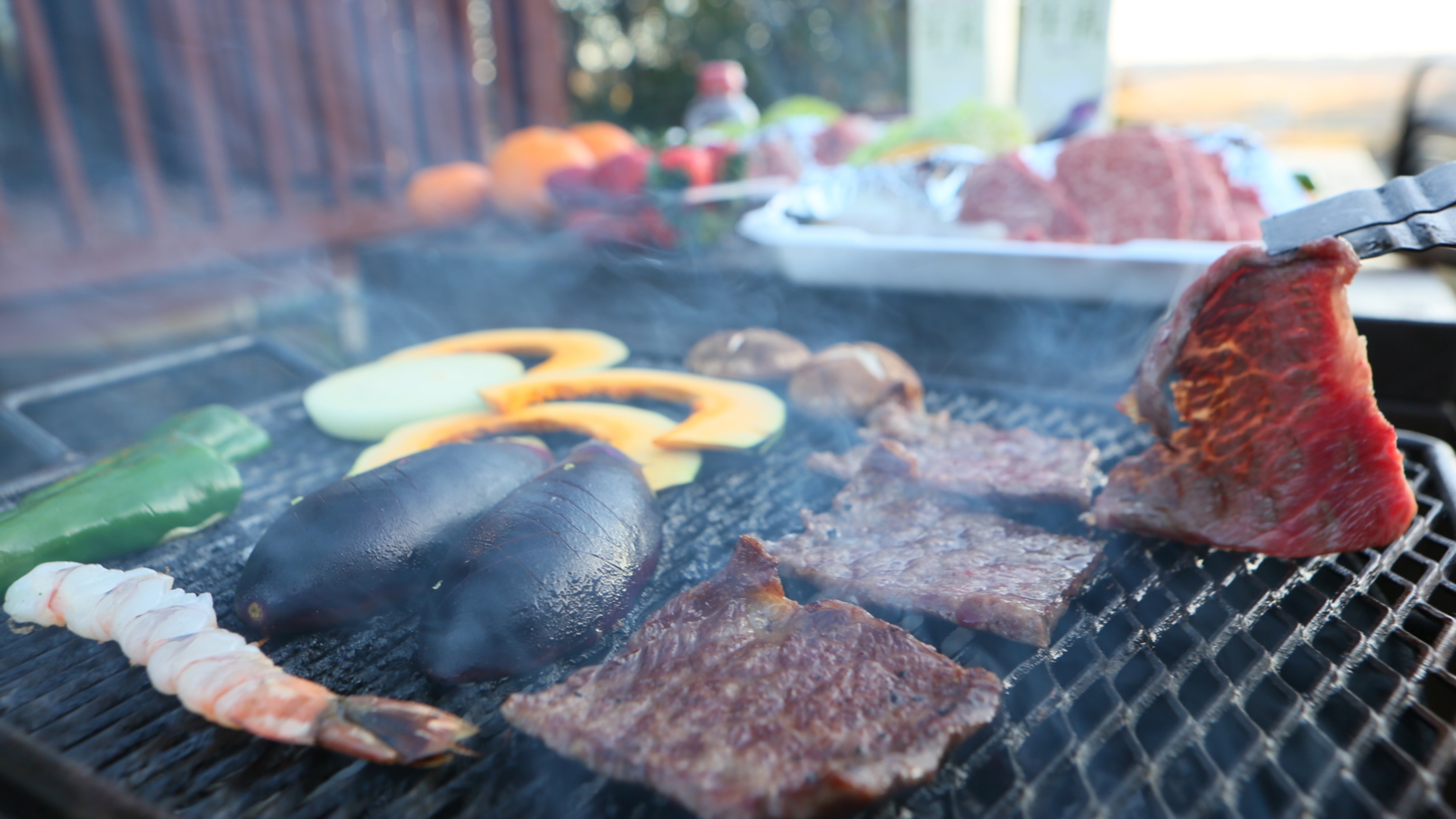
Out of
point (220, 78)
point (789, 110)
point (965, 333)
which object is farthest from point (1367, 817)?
point (220, 78)

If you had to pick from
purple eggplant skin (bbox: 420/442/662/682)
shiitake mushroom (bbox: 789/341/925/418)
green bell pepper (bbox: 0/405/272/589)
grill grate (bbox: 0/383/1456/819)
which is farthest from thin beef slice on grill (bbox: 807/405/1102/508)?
green bell pepper (bbox: 0/405/272/589)

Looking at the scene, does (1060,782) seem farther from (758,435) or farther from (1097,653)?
(758,435)

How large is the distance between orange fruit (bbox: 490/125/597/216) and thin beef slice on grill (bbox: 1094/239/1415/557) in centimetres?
330

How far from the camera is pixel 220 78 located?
5121 mm

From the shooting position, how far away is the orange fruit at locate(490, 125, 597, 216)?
4.29 meters

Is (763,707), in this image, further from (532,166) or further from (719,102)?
(719,102)

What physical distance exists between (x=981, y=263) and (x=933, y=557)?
1.36 meters

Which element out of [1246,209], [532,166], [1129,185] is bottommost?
[1246,209]

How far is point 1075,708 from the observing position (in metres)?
1.34

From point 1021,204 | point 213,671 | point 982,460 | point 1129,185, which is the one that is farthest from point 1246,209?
point 213,671

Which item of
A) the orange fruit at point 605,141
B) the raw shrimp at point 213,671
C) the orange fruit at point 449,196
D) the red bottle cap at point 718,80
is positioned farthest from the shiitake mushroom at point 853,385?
the red bottle cap at point 718,80

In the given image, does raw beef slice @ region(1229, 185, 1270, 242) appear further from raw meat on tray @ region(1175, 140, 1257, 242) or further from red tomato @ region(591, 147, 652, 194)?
red tomato @ region(591, 147, 652, 194)

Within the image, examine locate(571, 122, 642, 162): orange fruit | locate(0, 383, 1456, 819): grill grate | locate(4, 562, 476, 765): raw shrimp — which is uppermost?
locate(571, 122, 642, 162): orange fruit

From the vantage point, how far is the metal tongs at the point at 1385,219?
135 cm
